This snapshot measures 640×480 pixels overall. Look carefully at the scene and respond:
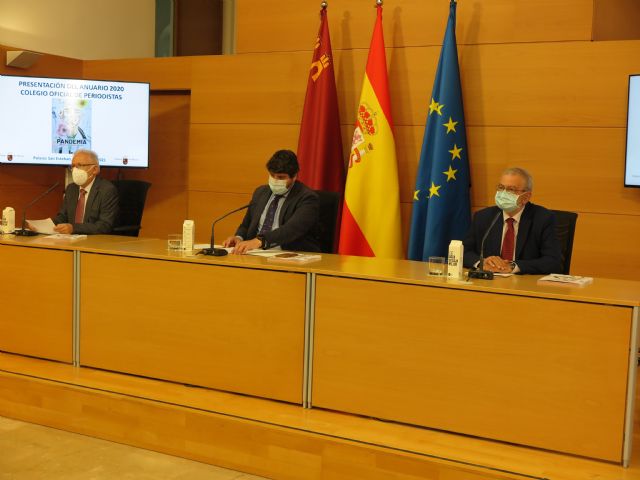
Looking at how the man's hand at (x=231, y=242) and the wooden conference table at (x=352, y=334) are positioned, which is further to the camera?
the man's hand at (x=231, y=242)

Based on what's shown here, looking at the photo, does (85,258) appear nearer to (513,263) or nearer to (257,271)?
(257,271)

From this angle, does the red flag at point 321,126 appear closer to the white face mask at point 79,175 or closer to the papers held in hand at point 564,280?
the white face mask at point 79,175

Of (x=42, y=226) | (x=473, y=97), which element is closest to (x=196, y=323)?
(x=42, y=226)

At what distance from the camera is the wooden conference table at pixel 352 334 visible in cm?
257

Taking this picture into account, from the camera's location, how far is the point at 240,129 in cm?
556

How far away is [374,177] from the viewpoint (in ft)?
16.2

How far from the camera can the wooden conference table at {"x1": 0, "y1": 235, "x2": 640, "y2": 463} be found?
257 cm

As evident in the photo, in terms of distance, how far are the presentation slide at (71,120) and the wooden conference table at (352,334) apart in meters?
2.02

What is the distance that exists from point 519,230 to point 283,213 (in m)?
1.21

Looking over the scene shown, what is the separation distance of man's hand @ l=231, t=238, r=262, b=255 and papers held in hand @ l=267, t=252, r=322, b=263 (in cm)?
22

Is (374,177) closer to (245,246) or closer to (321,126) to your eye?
(321,126)

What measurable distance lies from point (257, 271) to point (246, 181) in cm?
256

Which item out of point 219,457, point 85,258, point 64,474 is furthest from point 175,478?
point 85,258

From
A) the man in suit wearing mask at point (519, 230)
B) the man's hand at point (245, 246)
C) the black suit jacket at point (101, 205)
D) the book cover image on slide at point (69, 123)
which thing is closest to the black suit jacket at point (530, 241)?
the man in suit wearing mask at point (519, 230)
